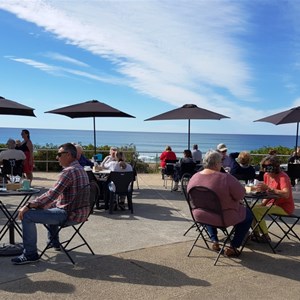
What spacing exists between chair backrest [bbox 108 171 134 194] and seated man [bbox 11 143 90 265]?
2730mm

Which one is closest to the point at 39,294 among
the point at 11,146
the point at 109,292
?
the point at 109,292

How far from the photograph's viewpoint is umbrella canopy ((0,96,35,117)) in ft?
31.7

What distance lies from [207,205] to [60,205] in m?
1.55

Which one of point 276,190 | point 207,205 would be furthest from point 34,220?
point 276,190

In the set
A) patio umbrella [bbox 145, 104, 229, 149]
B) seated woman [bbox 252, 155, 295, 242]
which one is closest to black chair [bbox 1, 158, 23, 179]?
patio umbrella [bbox 145, 104, 229, 149]

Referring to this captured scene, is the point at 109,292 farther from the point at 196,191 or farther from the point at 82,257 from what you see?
the point at 196,191

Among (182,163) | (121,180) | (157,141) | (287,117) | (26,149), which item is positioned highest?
(287,117)

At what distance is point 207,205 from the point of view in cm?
440

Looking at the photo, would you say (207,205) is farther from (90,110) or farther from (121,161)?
(90,110)

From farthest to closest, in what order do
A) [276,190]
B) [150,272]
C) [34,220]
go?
[276,190], [34,220], [150,272]

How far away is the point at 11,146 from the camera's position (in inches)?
375

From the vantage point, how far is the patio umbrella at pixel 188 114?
10477 mm

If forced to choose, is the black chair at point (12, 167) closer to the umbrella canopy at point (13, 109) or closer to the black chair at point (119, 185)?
the umbrella canopy at point (13, 109)

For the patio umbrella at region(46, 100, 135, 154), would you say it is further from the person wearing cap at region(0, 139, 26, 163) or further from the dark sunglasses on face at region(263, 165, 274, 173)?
the dark sunglasses on face at region(263, 165, 274, 173)
